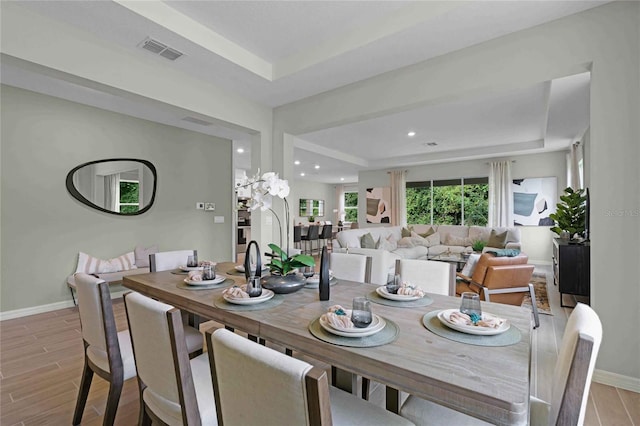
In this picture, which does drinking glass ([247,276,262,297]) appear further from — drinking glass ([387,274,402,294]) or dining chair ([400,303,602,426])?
dining chair ([400,303,602,426])

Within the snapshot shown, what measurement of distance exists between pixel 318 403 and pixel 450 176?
8.57 meters

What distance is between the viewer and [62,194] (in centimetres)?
386

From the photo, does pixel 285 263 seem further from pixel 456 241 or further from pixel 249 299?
pixel 456 241

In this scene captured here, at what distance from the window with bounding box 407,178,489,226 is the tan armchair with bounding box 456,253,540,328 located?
5161 mm

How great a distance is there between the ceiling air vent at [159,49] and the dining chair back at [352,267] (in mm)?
2311

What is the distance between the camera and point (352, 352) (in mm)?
1031

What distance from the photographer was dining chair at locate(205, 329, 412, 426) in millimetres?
698

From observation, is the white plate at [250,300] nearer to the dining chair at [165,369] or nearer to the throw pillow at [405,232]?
the dining chair at [165,369]

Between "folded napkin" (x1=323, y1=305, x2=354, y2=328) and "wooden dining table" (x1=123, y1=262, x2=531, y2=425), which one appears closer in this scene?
"wooden dining table" (x1=123, y1=262, x2=531, y2=425)

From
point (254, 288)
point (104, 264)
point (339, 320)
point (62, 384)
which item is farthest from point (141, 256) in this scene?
point (339, 320)

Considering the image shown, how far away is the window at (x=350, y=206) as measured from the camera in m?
13.9

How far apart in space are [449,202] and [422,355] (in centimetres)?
810

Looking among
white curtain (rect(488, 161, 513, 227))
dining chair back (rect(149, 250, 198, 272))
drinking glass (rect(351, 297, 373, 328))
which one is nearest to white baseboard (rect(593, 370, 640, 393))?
drinking glass (rect(351, 297, 373, 328))

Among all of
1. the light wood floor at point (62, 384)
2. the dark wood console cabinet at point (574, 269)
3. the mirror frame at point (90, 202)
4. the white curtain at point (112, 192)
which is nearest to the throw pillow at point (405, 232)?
the dark wood console cabinet at point (574, 269)
